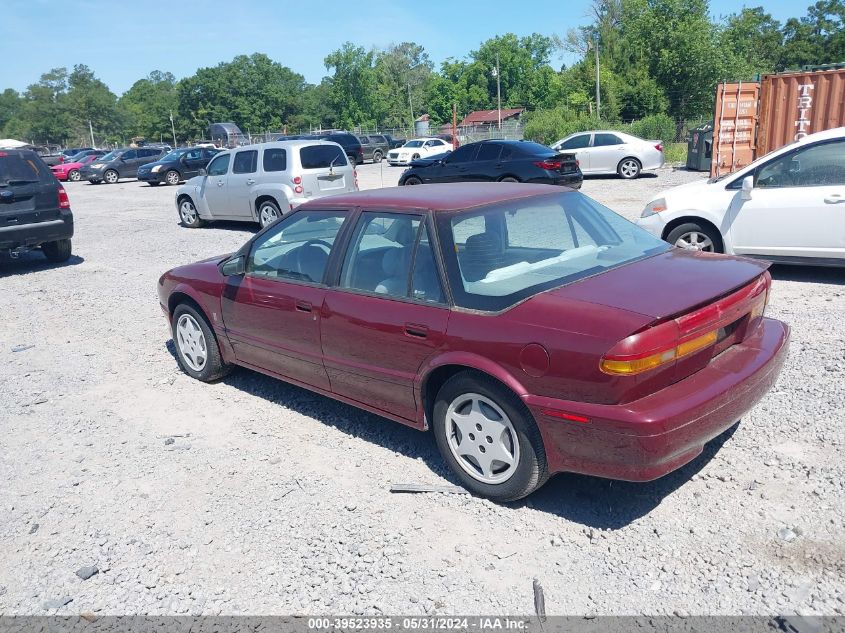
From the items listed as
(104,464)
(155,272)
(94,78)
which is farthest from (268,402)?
(94,78)

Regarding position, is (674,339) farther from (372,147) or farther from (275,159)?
(372,147)

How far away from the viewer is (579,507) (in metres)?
3.55

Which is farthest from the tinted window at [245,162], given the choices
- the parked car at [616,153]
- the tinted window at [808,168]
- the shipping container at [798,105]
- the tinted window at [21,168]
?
the parked car at [616,153]

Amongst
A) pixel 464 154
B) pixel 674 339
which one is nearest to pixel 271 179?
pixel 464 154

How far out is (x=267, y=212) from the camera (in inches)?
524

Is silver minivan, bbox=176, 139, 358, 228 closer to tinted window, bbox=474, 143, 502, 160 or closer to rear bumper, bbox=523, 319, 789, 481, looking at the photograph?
tinted window, bbox=474, 143, 502, 160

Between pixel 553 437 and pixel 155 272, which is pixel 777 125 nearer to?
pixel 155 272

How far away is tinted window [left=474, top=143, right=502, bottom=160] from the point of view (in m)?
16.7

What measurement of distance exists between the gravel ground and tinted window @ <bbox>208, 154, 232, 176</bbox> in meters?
9.35

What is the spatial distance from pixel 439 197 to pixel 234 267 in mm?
1799

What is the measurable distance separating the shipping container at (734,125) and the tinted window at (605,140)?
14.5 feet

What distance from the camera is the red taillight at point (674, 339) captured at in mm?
2951

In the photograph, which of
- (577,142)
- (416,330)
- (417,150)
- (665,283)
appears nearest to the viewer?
(665,283)

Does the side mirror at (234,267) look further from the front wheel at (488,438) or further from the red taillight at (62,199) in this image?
the red taillight at (62,199)
